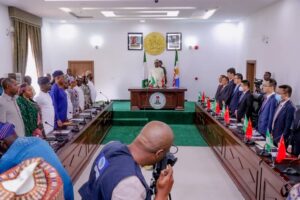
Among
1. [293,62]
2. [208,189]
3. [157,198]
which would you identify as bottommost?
[208,189]

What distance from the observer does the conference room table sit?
2.83 m

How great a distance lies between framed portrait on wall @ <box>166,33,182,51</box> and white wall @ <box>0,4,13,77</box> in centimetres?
532

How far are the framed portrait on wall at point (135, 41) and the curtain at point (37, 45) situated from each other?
3031 millimetres

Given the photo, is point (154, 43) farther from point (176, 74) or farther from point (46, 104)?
point (46, 104)

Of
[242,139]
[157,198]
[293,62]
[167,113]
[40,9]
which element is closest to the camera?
[157,198]

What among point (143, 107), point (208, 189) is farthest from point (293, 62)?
point (143, 107)

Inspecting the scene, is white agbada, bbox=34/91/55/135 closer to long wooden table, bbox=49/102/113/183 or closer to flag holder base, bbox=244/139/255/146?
long wooden table, bbox=49/102/113/183

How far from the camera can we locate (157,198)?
1.29 meters

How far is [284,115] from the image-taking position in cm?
439

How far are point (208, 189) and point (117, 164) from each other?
337cm

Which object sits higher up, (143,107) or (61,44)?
(61,44)

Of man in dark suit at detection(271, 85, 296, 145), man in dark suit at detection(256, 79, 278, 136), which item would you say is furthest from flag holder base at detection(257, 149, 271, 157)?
man in dark suit at detection(256, 79, 278, 136)

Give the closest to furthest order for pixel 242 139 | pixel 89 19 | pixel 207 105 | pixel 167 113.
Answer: pixel 242 139 < pixel 207 105 < pixel 167 113 < pixel 89 19

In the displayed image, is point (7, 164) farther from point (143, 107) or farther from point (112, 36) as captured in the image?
point (112, 36)
